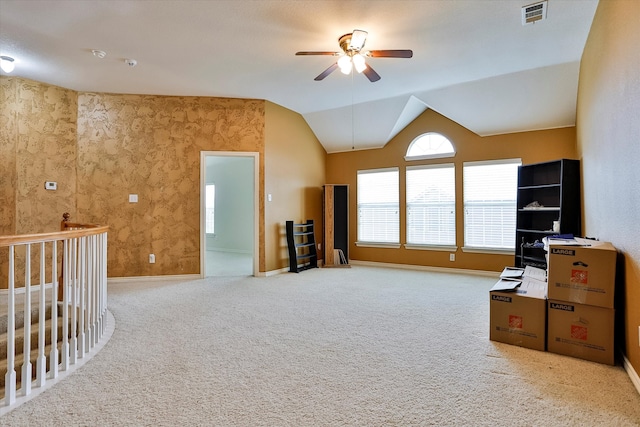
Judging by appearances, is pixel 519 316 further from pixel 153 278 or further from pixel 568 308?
pixel 153 278

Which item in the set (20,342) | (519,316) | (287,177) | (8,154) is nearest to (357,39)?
(519,316)

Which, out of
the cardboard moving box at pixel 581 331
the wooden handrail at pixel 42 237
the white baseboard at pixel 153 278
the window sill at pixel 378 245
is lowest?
the white baseboard at pixel 153 278

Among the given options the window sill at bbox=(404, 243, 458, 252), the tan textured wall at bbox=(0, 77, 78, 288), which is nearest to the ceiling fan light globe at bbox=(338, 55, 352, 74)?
the window sill at bbox=(404, 243, 458, 252)

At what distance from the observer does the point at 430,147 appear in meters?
→ 5.79

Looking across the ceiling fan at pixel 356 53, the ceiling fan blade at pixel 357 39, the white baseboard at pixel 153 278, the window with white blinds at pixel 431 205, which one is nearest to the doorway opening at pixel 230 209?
the white baseboard at pixel 153 278

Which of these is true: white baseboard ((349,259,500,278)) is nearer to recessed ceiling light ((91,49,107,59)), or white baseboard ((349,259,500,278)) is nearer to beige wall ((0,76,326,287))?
beige wall ((0,76,326,287))

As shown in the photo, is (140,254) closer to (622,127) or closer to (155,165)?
(155,165)

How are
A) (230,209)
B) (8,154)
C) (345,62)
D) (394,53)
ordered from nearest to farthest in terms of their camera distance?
(394,53) → (345,62) → (8,154) → (230,209)

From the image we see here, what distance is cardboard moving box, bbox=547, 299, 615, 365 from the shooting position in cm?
224

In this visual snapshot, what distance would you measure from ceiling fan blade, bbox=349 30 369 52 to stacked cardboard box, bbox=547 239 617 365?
2.37 metres

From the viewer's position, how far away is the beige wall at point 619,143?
1962 millimetres

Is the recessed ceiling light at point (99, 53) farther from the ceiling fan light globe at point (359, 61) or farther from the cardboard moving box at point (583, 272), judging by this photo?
the cardboard moving box at point (583, 272)

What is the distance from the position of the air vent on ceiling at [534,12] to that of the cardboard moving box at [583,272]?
79.4 inches

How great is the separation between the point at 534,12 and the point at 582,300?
8.01 ft
